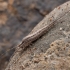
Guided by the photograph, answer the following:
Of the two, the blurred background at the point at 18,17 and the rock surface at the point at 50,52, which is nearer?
the rock surface at the point at 50,52

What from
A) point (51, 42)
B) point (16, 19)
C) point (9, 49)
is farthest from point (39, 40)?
point (16, 19)

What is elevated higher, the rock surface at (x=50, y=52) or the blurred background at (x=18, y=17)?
the blurred background at (x=18, y=17)

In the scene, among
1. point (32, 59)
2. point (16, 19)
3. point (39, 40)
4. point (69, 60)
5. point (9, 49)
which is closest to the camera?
point (69, 60)

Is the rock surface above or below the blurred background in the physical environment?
below

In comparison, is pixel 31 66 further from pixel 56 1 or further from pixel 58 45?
pixel 56 1

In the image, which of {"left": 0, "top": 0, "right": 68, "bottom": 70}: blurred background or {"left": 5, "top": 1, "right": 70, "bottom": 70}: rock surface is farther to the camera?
{"left": 0, "top": 0, "right": 68, "bottom": 70}: blurred background
